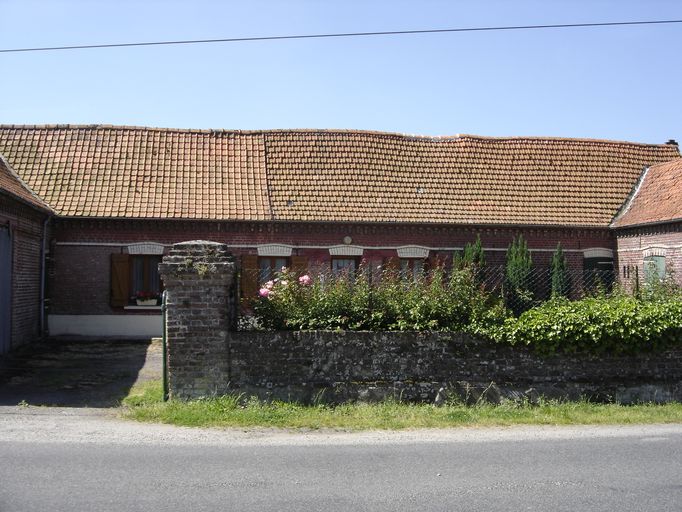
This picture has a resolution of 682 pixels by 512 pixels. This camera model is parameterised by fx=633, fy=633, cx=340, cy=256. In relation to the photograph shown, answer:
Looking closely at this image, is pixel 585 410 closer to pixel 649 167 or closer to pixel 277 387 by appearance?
pixel 277 387

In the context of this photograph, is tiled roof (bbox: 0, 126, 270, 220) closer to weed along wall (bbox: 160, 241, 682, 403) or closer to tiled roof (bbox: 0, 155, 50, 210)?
tiled roof (bbox: 0, 155, 50, 210)

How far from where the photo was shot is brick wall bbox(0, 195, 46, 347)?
14.2 meters

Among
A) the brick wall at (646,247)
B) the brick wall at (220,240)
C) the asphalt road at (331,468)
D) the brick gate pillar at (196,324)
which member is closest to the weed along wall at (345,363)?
the brick gate pillar at (196,324)

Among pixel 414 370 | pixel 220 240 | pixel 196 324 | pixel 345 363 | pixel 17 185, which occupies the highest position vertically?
pixel 17 185

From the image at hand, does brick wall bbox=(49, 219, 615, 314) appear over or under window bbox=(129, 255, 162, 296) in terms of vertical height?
over

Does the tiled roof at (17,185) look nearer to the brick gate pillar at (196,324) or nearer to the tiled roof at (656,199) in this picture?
the brick gate pillar at (196,324)

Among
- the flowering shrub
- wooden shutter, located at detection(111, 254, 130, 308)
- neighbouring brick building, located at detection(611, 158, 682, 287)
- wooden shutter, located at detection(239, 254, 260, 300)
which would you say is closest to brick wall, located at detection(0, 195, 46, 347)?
wooden shutter, located at detection(111, 254, 130, 308)

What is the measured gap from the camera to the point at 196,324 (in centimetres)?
902

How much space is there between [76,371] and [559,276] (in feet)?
33.9

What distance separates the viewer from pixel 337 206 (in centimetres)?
1870

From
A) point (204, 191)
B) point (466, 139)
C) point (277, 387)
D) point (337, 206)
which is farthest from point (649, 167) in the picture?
point (277, 387)

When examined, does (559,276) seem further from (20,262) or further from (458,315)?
(20,262)

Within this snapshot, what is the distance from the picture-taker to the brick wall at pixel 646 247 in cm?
1673

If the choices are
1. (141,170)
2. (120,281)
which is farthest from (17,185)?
(120,281)
